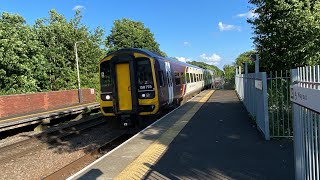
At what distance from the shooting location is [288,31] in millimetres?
13242

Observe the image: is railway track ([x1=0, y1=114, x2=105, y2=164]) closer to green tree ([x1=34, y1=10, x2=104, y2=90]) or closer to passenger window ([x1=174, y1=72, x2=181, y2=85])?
passenger window ([x1=174, y1=72, x2=181, y2=85])

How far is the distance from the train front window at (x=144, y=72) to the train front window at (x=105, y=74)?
120 cm

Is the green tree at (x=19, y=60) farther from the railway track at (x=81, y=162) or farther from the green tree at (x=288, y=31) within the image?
the green tree at (x=288, y=31)

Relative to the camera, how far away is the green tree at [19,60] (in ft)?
79.2

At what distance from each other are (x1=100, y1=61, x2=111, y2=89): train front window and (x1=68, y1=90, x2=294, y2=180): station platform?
371cm

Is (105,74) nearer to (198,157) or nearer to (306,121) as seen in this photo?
(198,157)

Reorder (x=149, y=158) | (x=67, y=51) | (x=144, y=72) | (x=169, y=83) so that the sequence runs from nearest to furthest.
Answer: (x=149, y=158) < (x=144, y=72) < (x=169, y=83) < (x=67, y=51)

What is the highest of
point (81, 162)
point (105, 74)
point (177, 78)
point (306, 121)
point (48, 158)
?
point (105, 74)

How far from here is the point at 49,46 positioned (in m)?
33.3

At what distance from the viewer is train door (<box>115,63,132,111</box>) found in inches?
521

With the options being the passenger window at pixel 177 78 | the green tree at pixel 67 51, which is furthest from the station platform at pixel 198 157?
the green tree at pixel 67 51

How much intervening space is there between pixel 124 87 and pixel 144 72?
959mm

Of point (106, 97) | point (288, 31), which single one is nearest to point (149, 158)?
point (106, 97)

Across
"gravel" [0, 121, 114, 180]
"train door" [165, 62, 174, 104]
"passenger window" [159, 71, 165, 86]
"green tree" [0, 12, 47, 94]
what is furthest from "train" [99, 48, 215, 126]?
"green tree" [0, 12, 47, 94]
